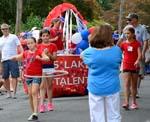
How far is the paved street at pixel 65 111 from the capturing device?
1016cm

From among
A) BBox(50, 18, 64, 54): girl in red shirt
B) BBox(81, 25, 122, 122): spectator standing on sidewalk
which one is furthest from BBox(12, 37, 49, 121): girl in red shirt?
BBox(50, 18, 64, 54): girl in red shirt

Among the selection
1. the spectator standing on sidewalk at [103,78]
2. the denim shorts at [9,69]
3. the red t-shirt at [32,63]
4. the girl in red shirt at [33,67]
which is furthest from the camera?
the denim shorts at [9,69]

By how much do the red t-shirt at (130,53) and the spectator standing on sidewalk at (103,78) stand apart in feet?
12.6

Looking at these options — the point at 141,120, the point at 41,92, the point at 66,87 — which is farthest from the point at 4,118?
the point at 66,87

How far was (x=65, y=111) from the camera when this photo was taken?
1116cm

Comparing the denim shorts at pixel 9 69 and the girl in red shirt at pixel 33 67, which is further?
the denim shorts at pixel 9 69

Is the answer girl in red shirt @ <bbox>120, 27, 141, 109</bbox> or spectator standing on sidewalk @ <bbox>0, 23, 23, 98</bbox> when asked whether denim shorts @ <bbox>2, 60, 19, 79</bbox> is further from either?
girl in red shirt @ <bbox>120, 27, 141, 109</bbox>

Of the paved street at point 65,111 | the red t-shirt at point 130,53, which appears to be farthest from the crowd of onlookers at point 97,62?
the paved street at point 65,111

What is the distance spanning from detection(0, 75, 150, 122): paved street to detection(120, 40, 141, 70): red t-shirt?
0.88 m

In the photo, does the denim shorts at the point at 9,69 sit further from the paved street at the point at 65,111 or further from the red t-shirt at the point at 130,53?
the red t-shirt at the point at 130,53

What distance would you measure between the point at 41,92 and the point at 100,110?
3.94 metres

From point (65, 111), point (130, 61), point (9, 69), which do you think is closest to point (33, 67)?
point (65, 111)

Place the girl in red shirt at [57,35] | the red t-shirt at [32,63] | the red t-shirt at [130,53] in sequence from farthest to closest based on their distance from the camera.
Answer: the girl in red shirt at [57,35]
the red t-shirt at [130,53]
the red t-shirt at [32,63]

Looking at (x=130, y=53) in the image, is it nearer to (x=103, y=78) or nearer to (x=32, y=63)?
(x=32, y=63)
